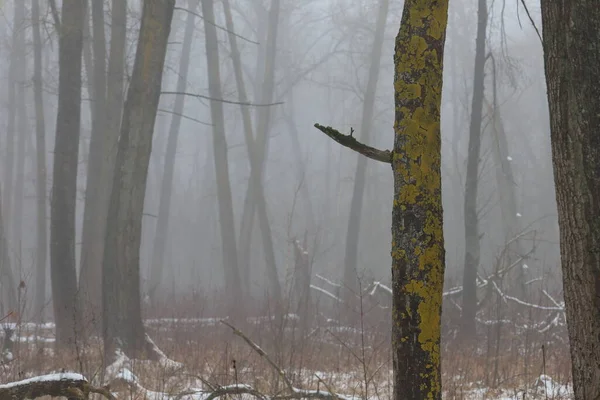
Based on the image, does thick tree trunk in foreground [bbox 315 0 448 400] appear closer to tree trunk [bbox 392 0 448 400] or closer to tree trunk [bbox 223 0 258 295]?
tree trunk [bbox 392 0 448 400]

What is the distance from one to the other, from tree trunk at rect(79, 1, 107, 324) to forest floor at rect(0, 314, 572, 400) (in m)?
1.15

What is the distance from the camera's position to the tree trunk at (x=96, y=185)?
414 inches

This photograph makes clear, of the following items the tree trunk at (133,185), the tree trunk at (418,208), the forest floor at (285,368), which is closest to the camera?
the tree trunk at (418,208)

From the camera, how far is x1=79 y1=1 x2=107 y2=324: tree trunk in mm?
10508

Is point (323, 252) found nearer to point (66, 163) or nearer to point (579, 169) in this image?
point (66, 163)

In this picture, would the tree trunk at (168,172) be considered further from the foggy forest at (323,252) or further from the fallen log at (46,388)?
the fallen log at (46,388)

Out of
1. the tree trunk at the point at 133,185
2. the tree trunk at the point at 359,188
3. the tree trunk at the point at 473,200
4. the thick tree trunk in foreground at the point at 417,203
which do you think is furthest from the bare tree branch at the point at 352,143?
the tree trunk at the point at 359,188

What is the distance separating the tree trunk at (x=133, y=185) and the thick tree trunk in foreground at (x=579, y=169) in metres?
5.53

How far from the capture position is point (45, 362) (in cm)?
670

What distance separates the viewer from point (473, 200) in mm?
10625

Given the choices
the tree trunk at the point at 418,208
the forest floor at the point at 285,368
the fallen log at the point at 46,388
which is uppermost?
the tree trunk at the point at 418,208

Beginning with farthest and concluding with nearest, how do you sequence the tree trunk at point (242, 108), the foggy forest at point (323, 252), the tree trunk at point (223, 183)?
1. the tree trunk at point (242, 108)
2. the tree trunk at point (223, 183)
3. the foggy forest at point (323, 252)

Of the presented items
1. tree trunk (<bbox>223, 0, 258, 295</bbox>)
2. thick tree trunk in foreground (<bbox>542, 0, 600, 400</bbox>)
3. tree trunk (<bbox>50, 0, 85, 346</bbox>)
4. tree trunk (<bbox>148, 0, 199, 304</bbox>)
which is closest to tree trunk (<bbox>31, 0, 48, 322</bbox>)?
tree trunk (<bbox>148, 0, 199, 304</bbox>)

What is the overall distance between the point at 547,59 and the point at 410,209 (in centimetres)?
96
